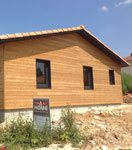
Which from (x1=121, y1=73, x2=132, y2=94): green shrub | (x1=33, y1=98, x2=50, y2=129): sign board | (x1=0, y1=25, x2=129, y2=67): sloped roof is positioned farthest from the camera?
(x1=121, y1=73, x2=132, y2=94): green shrub

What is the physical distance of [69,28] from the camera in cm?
1105

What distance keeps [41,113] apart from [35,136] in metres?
0.75

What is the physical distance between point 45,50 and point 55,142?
5065 millimetres

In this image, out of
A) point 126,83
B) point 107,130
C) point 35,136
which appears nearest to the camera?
point 35,136

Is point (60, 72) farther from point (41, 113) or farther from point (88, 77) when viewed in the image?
point (41, 113)

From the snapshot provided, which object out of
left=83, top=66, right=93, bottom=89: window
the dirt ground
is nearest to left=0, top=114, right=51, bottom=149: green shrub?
the dirt ground

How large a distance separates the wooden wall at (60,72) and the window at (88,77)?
0.86 feet

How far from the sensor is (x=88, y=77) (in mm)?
12516

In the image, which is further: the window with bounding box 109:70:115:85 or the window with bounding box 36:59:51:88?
the window with bounding box 109:70:115:85

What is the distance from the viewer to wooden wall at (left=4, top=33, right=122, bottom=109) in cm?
848

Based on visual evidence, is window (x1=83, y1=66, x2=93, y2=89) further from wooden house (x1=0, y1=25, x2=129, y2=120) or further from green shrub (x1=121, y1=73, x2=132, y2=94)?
green shrub (x1=121, y1=73, x2=132, y2=94)

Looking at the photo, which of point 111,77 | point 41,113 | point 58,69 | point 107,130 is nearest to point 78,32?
point 58,69

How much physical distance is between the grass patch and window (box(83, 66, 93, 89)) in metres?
5.51

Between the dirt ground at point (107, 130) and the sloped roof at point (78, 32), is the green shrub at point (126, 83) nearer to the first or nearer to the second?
the sloped roof at point (78, 32)
